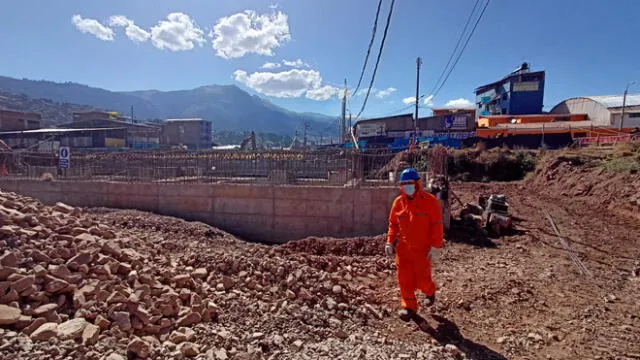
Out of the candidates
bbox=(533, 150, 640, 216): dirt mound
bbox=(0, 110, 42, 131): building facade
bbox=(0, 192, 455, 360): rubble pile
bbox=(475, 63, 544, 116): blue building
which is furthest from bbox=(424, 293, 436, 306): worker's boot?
bbox=(0, 110, 42, 131): building facade

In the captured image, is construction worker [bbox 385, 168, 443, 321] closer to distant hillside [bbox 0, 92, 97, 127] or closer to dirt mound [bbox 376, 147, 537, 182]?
dirt mound [bbox 376, 147, 537, 182]

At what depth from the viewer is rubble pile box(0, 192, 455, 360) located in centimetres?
269

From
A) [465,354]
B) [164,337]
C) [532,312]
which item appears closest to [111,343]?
[164,337]

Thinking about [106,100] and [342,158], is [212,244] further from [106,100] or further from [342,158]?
[106,100]

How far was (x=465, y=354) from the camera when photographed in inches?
126

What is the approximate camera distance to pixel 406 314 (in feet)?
12.6

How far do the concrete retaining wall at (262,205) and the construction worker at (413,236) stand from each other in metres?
4.06

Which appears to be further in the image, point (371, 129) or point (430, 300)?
point (371, 129)

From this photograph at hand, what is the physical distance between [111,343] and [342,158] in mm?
6719

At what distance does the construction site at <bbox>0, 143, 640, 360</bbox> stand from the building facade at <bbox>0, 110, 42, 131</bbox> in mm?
45135

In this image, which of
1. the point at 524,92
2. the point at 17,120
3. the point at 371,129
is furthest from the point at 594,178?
the point at 17,120

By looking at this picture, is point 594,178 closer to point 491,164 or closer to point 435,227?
point 491,164

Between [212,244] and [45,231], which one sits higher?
[45,231]

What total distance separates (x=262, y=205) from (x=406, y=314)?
5531 millimetres
